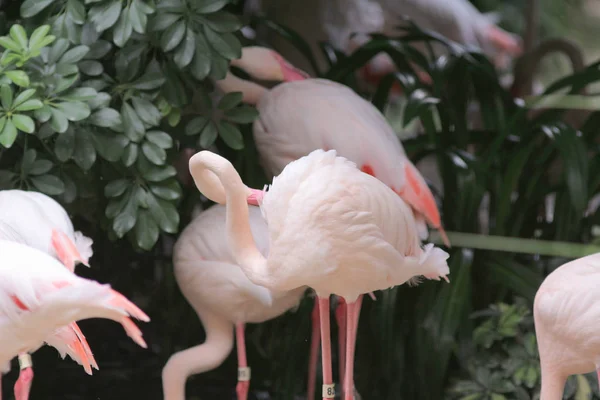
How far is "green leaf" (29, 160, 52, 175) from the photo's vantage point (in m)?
1.96

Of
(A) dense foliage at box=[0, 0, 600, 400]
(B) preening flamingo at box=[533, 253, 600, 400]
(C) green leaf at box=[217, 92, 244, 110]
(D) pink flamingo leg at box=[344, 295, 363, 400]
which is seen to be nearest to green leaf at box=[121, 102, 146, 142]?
(A) dense foliage at box=[0, 0, 600, 400]

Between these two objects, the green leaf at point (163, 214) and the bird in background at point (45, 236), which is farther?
the green leaf at point (163, 214)

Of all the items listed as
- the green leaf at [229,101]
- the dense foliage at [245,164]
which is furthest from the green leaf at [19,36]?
the green leaf at [229,101]

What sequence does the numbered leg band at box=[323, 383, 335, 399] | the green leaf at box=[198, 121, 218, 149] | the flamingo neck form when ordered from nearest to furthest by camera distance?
the numbered leg band at box=[323, 383, 335, 399], the green leaf at box=[198, 121, 218, 149], the flamingo neck

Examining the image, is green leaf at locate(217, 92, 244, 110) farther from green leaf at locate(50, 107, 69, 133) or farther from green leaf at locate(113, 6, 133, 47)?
green leaf at locate(50, 107, 69, 133)

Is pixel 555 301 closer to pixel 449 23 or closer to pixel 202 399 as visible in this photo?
pixel 202 399

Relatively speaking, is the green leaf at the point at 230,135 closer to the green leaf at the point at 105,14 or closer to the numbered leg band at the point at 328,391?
the green leaf at the point at 105,14

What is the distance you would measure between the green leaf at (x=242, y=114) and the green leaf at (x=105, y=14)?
1.19 ft

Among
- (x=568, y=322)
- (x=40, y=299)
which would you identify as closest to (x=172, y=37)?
(x=40, y=299)

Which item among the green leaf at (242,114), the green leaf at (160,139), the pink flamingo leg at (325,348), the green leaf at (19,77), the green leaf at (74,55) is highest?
the green leaf at (74,55)

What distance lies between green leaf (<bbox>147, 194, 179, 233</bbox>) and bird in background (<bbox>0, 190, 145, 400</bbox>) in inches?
9.3

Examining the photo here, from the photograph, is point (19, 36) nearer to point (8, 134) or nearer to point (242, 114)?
point (8, 134)

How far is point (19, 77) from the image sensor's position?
1.80 meters

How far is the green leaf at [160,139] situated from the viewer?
200cm
